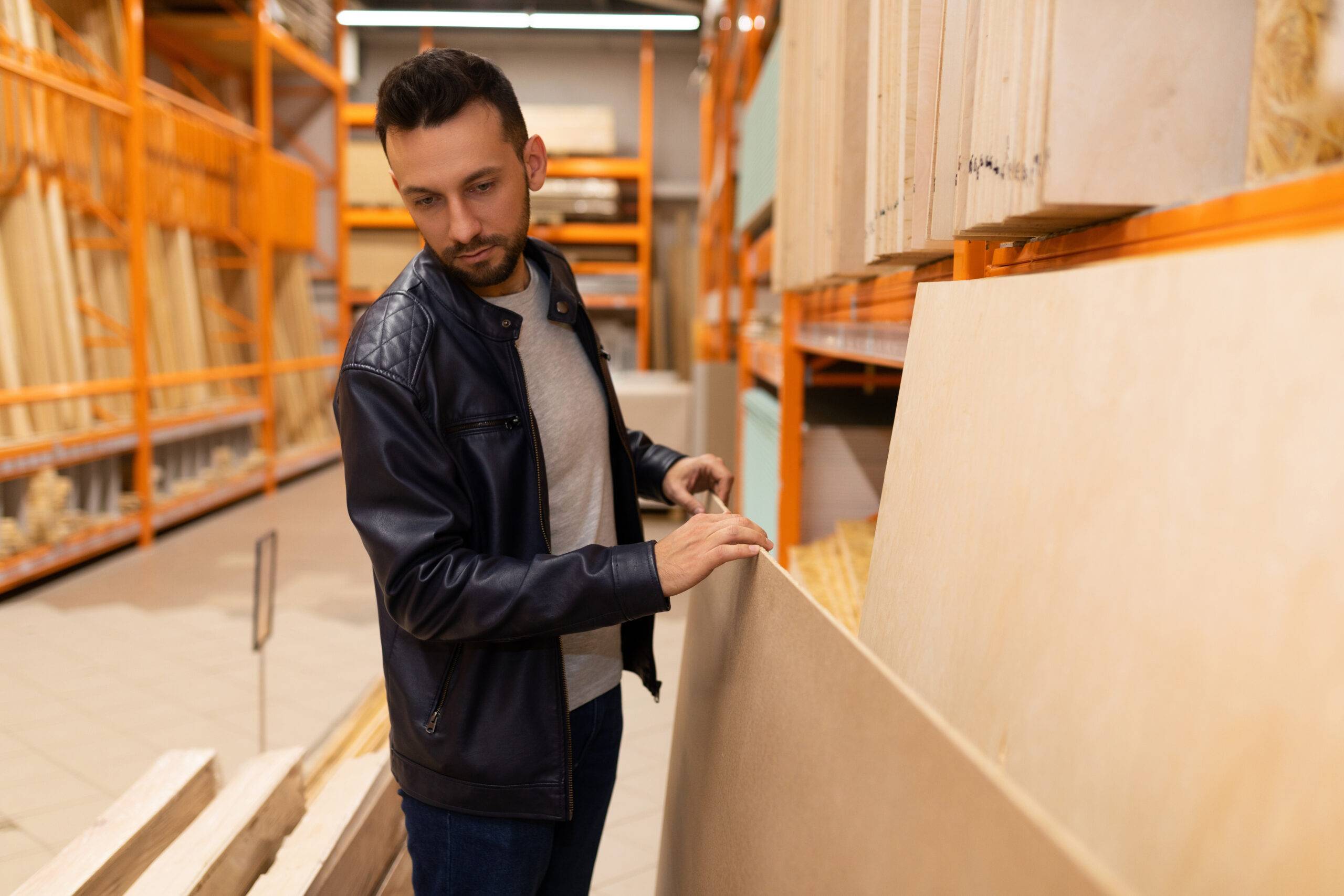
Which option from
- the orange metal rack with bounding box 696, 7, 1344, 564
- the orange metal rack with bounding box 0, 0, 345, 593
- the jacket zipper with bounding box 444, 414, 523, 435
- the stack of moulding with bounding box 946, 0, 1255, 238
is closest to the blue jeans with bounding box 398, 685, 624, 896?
the jacket zipper with bounding box 444, 414, 523, 435

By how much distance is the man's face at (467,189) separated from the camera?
4.47ft

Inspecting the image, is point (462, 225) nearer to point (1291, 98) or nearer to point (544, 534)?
point (544, 534)

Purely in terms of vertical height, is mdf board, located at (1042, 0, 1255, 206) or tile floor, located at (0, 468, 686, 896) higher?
mdf board, located at (1042, 0, 1255, 206)

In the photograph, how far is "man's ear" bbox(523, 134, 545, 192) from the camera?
1.58 m

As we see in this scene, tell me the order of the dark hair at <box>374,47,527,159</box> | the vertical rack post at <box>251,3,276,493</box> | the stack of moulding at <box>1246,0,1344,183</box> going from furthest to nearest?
the vertical rack post at <box>251,3,276,493</box> → the dark hair at <box>374,47,527,159</box> → the stack of moulding at <box>1246,0,1344,183</box>

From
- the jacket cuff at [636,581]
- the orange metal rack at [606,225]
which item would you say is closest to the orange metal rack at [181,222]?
the orange metal rack at [606,225]

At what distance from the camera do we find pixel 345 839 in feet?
7.20

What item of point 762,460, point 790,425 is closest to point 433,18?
point 762,460

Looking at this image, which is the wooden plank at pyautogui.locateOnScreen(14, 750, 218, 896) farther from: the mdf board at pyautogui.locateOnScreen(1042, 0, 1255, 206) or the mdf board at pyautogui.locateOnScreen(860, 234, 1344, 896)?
the mdf board at pyautogui.locateOnScreen(1042, 0, 1255, 206)

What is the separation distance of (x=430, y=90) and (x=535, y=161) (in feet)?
0.97

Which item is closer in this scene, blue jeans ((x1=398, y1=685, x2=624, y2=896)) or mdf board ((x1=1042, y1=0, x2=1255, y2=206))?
mdf board ((x1=1042, y1=0, x2=1255, y2=206))

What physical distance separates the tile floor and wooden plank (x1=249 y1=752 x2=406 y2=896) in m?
0.62

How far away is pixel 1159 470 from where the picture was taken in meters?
0.65

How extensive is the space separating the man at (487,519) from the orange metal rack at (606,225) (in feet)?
29.6
